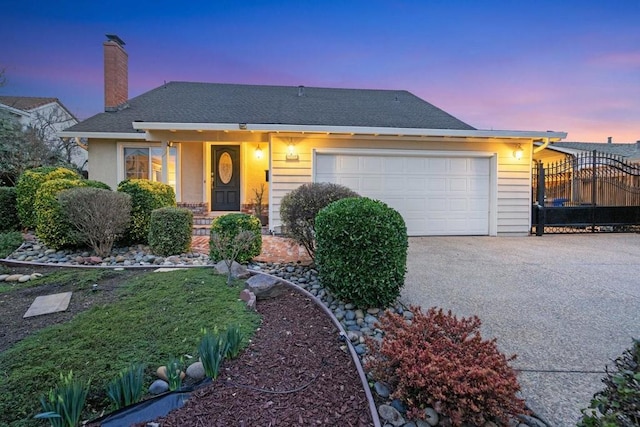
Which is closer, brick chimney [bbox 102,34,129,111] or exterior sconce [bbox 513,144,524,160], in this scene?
exterior sconce [bbox 513,144,524,160]

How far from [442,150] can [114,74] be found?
35.4ft

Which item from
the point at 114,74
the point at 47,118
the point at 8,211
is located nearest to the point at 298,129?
the point at 8,211

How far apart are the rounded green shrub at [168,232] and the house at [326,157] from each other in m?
2.90

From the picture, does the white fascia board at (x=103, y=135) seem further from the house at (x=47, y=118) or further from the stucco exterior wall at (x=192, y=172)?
the house at (x=47, y=118)

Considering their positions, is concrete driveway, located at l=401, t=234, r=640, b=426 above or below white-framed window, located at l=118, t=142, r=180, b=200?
below

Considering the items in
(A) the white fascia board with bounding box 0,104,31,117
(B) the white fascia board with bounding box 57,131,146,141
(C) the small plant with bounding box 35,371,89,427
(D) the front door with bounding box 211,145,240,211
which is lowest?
(C) the small plant with bounding box 35,371,89,427

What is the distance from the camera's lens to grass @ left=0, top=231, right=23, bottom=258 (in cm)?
559

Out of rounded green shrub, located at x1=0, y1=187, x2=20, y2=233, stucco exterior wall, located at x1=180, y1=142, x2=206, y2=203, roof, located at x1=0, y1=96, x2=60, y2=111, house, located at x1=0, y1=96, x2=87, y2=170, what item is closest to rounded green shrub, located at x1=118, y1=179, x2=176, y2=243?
rounded green shrub, located at x1=0, y1=187, x2=20, y2=233

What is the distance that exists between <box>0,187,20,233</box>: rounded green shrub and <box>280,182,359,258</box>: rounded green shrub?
6.79 m

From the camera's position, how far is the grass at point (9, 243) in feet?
18.4

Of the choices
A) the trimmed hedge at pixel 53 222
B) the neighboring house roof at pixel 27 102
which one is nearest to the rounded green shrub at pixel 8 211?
the trimmed hedge at pixel 53 222

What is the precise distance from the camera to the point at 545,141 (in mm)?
8461

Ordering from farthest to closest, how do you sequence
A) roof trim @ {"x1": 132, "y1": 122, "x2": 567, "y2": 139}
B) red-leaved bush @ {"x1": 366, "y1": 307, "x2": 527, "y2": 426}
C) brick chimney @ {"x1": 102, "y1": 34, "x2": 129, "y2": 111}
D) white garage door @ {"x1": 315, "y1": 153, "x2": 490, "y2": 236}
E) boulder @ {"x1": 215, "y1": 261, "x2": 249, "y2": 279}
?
brick chimney @ {"x1": 102, "y1": 34, "x2": 129, "y2": 111} < white garage door @ {"x1": 315, "y1": 153, "x2": 490, "y2": 236} < roof trim @ {"x1": 132, "y1": 122, "x2": 567, "y2": 139} < boulder @ {"x1": 215, "y1": 261, "x2": 249, "y2": 279} < red-leaved bush @ {"x1": 366, "y1": 307, "x2": 527, "y2": 426}

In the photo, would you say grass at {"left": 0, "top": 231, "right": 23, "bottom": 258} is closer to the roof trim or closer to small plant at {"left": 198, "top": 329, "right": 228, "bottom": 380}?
the roof trim
